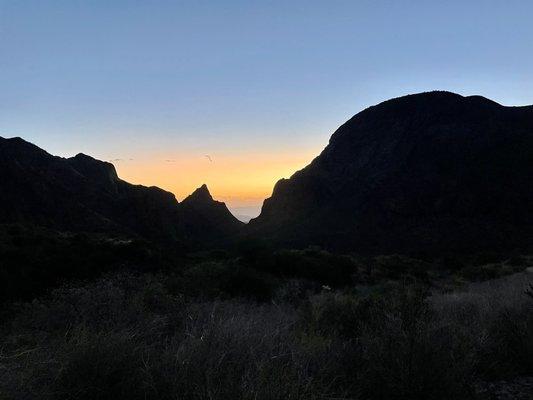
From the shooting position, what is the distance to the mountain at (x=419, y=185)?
63812 millimetres

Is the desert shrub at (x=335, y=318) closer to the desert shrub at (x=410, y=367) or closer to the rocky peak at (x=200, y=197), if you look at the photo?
the desert shrub at (x=410, y=367)

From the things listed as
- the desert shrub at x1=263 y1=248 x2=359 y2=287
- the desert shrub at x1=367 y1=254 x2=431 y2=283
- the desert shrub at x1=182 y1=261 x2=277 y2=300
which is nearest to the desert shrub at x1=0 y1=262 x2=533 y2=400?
the desert shrub at x1=182 y1=261 x2=277 y2=300

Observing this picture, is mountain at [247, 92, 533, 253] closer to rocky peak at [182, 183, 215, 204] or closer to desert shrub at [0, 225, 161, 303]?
rocky peak at [182, 183, 215, 204]

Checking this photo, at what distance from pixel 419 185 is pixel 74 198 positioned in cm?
5193

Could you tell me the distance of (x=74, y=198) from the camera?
62.5 m

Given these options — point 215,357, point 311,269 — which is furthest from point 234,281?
point 215,357

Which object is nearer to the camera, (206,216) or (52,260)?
(52,260)

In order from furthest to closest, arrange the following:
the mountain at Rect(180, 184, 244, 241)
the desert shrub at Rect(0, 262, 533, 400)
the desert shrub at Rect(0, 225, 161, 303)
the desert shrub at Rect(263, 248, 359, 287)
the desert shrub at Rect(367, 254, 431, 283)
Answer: the mountain at Rect(180, 184, 244, 241) → the desert shrub at Rect(367, 254, 431, 283) → the desert shrub at Rect(263, 248, 359, 287) → the desert shrub at Rect(0, 225, 161, 303) → the desert shrub at Rect(0, 262, 533, 400)

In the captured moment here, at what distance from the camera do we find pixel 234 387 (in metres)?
3.91

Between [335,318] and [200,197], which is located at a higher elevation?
[200,197]

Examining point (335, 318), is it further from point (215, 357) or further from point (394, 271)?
point (394, 271)

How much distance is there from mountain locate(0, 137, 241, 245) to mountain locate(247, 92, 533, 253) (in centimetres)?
2028

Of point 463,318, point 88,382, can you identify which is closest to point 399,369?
point 88,382

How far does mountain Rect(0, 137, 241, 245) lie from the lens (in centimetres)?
5438
